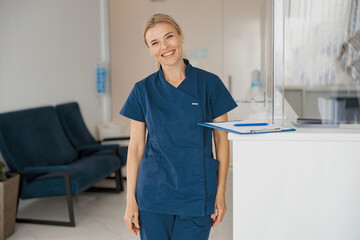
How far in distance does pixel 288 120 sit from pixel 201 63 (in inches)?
171

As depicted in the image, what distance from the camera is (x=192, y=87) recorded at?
1.53 metres

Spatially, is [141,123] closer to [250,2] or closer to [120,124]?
[120,124]

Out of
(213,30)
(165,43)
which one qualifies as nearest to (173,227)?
(165,43)

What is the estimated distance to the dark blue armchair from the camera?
4234 mm

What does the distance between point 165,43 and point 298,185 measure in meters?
0.71

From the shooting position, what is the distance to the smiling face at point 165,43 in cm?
147

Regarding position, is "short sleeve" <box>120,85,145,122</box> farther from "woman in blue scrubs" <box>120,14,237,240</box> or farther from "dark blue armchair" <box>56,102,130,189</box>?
"dark blue armchair" <box>56,102,130,189</box>

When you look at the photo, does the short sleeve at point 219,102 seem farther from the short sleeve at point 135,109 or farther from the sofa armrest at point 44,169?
the sofa armrest at point 44,169

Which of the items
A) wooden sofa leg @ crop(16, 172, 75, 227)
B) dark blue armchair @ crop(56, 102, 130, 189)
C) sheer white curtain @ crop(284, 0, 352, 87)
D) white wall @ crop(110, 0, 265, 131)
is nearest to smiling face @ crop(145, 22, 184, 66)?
sheer white curtain @ crop(284, 0, 352, 87)

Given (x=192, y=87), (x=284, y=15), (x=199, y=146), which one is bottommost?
(x=199, y=146)

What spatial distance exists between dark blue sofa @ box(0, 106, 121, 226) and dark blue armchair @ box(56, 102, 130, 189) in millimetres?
138

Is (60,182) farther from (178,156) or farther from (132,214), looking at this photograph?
(178,156)

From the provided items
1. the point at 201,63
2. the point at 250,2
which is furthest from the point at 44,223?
the point at 250,2

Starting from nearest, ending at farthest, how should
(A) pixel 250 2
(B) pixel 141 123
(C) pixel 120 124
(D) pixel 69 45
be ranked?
(B) pixel 141 123
(D) pixel 69 45
(C) pixel 120 124
(A) pixel 250 2
